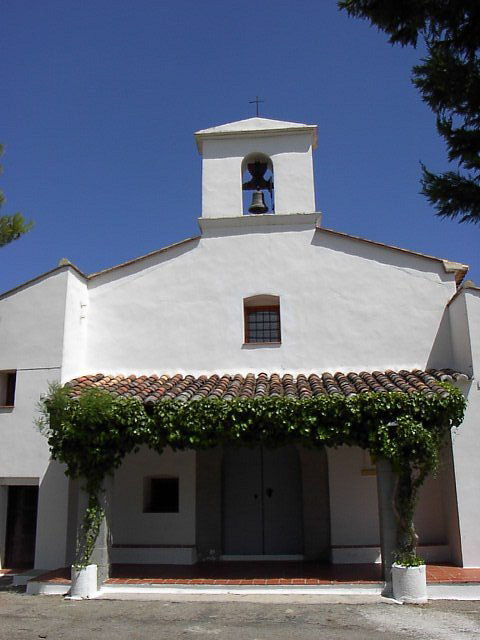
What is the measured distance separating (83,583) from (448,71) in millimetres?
9642

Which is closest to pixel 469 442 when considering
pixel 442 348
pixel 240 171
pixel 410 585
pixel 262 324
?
pixel 442 348

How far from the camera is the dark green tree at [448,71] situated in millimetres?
7082

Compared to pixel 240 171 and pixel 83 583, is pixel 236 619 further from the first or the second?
pixel 240 171

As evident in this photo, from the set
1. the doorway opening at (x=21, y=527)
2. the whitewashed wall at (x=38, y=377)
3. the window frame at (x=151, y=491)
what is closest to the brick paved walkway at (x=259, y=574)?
the whitewashed wall at (x=38, y=377)

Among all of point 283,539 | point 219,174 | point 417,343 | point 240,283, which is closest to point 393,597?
point 283,539

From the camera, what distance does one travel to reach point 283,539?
13.1m

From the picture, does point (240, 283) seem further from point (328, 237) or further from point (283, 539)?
point (283, 539)

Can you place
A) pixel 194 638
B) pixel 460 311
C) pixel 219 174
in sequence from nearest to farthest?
pixel 194 638
pixel 460 311
pixel 219 174

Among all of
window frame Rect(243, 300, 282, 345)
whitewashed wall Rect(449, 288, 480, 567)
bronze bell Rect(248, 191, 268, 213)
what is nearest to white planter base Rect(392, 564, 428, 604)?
whitewashed wall Rect(449, 288, 480, 567)

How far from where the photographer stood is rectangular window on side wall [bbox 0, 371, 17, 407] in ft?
43.8

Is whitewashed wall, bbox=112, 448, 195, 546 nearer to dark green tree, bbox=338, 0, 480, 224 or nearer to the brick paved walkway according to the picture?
the brick paved walkway

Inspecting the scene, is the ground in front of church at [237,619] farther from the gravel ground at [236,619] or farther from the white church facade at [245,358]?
the white church facade at [245,358]

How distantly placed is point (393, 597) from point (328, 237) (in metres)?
7.73

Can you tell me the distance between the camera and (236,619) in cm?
905
